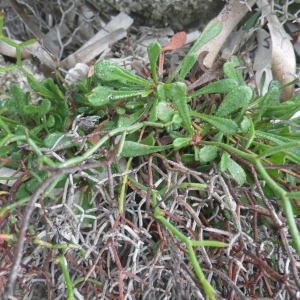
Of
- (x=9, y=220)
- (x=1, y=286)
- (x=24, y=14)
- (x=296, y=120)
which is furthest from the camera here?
(x=24, y=14)

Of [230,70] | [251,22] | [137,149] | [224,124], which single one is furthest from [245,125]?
[251,22]

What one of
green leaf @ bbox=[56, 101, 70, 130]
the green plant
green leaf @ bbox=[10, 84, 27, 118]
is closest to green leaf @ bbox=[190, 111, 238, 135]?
the green plant

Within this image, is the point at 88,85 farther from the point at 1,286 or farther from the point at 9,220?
the point at 1,286

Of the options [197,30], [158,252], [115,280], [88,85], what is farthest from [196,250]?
[197,30]

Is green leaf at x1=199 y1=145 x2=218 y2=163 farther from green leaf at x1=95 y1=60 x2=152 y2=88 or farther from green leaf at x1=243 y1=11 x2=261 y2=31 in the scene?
green leaf at x1=243 y1=11 x2=261 y2=31

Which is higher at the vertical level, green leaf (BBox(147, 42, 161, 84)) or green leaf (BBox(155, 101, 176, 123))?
green leaf (BBox(147, 42, 161, 84))

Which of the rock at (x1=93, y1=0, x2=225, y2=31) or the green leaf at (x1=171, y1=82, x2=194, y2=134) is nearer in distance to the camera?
the green leaf at (x1=171, y1=82, x2=194, y2=134)
